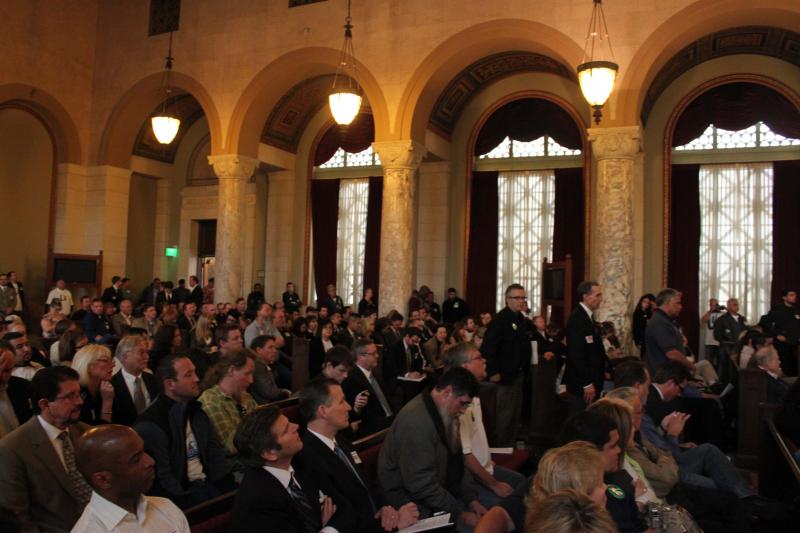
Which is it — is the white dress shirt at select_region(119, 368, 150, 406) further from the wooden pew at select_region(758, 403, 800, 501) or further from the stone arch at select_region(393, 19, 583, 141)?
→ the stone arch at select_region(393, 19, 583, 141)

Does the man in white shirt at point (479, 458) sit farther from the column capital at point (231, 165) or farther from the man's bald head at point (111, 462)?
the column capital at point (231, 165)

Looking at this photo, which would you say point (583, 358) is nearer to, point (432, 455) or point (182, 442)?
point (432, 455)

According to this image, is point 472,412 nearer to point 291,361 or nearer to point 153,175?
point 291,361

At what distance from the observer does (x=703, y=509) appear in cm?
436

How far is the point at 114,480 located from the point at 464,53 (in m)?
10.7

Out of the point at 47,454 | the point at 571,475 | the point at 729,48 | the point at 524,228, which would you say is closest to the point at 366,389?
the point at 47,454

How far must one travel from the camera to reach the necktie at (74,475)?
10.5 feet

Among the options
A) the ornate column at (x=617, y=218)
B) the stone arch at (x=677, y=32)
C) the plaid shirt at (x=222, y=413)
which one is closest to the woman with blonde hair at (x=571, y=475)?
the plaid shirt at (x=222, y=413)

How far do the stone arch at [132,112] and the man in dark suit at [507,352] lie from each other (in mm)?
8953

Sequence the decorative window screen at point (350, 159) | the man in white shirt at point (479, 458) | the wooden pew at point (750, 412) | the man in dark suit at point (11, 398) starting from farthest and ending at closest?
the decorative window screen at point (350, 159)
the wooden pew at point (750, 412)
the man in white shirt at point (479, 458)
the man in dark suit at point (11, 398)

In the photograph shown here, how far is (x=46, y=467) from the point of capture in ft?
10.3

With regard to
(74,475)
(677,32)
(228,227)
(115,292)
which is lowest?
(74,475)

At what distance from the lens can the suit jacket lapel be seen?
3135mm

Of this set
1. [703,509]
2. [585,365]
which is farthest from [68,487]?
[585,365]
